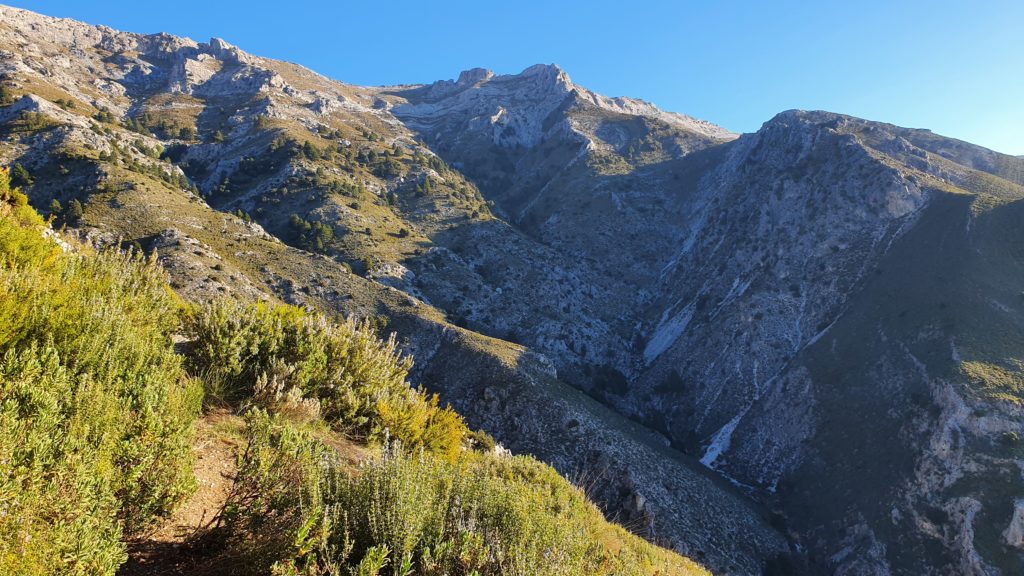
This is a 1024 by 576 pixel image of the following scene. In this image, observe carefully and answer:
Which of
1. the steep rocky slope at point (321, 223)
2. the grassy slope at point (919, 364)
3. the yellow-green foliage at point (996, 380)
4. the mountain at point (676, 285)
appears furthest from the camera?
the steep rocky slope at point (321, 223)

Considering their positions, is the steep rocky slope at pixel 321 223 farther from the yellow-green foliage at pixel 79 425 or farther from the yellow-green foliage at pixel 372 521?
the yellow-green foliage at pixel 79 425

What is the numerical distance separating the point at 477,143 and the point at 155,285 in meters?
147

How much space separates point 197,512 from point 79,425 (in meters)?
1.81

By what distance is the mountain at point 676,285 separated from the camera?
3722cm

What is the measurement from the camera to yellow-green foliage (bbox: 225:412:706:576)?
441cm

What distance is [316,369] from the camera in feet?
32.1

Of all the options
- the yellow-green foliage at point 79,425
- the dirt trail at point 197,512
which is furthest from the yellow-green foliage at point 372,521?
the yellow-green foliage at point 79,425

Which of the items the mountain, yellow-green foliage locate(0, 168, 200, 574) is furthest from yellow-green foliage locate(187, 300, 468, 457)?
the mountain

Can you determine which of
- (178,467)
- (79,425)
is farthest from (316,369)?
(79,425)

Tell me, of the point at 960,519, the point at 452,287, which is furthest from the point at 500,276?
the point at 960,519

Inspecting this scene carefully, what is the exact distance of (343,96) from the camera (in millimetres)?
165375

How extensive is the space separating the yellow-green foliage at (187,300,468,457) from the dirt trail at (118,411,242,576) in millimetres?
1383

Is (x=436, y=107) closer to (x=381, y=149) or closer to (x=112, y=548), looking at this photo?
(x=381, y=149)

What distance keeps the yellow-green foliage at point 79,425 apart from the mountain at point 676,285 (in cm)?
1043
